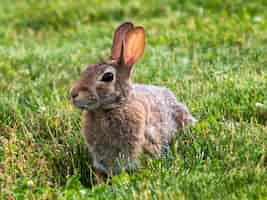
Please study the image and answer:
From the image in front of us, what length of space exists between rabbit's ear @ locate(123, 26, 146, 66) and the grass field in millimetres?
808

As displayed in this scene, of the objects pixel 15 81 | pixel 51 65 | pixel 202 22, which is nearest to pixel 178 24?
pixel 202 22

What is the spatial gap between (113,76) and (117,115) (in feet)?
1.03

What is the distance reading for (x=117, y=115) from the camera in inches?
209

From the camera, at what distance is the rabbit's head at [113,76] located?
511cm

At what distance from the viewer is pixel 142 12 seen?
10734mm

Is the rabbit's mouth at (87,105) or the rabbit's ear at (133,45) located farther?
the rabbit's ear at (133,45)

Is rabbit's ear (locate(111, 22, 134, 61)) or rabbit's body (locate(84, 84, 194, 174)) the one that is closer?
rabbit's body (locate(84, 84, 194, 174))

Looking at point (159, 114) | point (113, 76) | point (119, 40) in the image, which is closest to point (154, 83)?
point (159, 114)

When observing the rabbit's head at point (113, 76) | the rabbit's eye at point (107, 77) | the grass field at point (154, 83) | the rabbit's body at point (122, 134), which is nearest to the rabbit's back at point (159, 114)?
the rabbit's body at point (122, 134)

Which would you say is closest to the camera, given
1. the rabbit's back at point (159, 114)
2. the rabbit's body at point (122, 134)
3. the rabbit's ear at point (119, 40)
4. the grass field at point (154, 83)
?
the grass field at point (154, 83)

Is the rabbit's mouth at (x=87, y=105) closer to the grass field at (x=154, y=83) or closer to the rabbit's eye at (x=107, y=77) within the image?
the rabbit's eye at (x=107, y=77)

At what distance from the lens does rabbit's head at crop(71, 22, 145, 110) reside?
5105mm

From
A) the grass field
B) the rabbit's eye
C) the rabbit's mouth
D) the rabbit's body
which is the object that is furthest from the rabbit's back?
the rabbit's mouth

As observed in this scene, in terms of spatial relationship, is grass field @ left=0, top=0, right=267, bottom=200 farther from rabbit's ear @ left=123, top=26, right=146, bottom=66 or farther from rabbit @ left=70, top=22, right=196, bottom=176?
rabbit's ear @ left=123, top=26, right=146, bottom=66
